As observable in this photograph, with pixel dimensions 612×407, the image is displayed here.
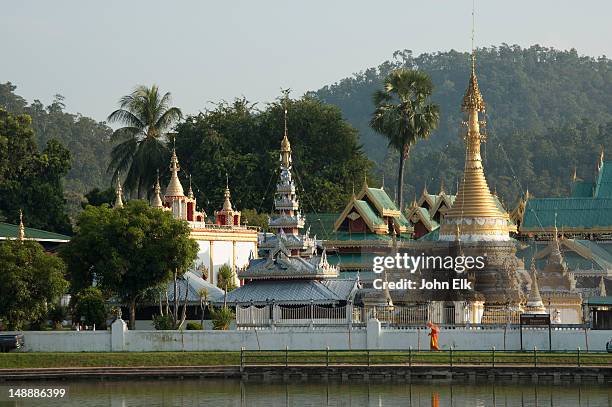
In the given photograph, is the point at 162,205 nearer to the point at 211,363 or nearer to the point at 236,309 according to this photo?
the point at 236,309

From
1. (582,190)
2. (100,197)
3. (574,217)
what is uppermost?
(100,197)

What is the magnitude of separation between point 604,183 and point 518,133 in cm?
7071

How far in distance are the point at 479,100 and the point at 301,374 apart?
60.4ft

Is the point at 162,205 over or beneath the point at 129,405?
over

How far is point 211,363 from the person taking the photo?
51.2m

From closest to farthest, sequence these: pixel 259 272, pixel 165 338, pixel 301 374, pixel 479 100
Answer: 1. pixel 301 374
2. pixel 165 338
3. pixel 259 272
4. pixel 479 100

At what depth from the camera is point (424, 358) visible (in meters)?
50.0

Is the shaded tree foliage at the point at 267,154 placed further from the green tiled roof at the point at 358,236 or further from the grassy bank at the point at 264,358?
the grassy bank at the point at 264,358

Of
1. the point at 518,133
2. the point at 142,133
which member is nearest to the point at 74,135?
the point at 518,133

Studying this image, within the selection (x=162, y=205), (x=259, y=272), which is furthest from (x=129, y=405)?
(x=162, y=205)

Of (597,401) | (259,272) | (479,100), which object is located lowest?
(597,401)

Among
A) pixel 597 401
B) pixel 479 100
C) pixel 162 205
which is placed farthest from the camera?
pixel 162 205

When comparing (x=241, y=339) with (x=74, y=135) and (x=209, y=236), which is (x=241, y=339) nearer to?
(x=209, y=236)

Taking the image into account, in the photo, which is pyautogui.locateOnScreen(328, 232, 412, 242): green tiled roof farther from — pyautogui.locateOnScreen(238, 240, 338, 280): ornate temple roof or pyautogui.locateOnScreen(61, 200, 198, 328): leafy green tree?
pyautogui.locateOnScreen(61, 200, 198, 328): leafy green tree
